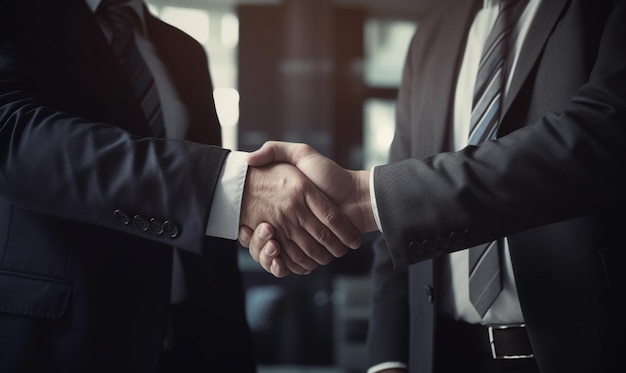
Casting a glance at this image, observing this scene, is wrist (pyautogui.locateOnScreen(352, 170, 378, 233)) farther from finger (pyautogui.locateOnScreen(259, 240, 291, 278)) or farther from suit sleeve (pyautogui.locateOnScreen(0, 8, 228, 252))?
suit sleeve (pyautogui.locateOnScreen(0, 8, 228, 252))

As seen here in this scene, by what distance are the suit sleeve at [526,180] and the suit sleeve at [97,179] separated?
359mm

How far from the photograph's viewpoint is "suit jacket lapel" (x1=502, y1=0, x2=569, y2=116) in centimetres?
95

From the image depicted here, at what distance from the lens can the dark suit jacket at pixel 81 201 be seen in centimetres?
89

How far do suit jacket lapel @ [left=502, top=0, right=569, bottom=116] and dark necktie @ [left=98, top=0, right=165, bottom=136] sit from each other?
74 cm

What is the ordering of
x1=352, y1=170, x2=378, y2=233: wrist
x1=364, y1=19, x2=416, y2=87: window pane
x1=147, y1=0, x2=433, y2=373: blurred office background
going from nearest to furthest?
1. x1=352, y1=170, x2=378, y2=233: wrist
2. x1=147, y1=0, x2=433, y2=373: blurred office background
3. x1=364, y1=19, x2=416, y2=87: window pane

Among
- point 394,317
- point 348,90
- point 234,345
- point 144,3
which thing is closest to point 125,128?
point 144,3

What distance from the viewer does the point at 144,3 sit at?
1.25m

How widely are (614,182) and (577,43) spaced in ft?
0.89

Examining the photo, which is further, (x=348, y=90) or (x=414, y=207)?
(x=348, y=90)

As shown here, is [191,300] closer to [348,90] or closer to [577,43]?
[577,43]

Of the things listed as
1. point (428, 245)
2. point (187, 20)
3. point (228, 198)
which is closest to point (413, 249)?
point (428, 245)

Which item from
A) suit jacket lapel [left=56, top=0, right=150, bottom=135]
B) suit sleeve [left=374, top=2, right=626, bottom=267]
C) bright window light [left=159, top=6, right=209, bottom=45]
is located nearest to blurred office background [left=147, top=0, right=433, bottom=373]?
bright window light [left=159, top=6, right=209, bottom=45]

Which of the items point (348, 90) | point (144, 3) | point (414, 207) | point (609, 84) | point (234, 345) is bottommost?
point (234, 345)

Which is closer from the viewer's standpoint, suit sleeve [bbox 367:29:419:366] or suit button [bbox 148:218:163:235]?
suit button [bbox 148:218:163:235]
